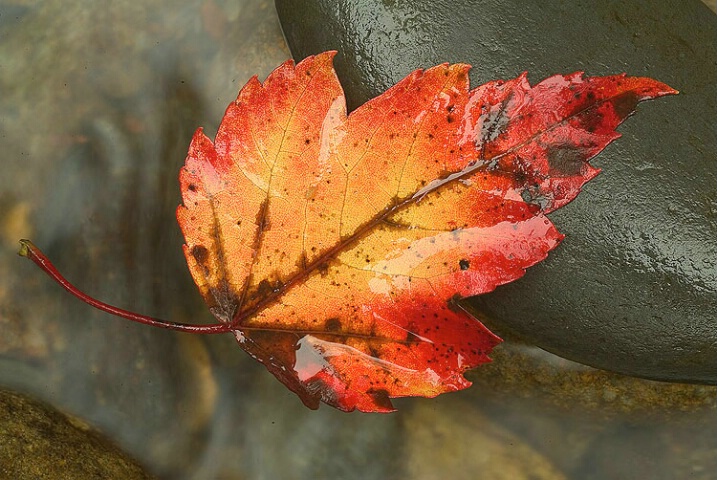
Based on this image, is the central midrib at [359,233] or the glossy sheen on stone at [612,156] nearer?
the central midrib at [359,233]

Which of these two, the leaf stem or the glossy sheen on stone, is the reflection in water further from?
the glossy sheen on stone

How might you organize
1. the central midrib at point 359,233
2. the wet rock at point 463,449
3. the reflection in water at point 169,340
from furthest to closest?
the wet rock at point 463,449, the reflection in water at point 169,340, the central midrib at point 359,233

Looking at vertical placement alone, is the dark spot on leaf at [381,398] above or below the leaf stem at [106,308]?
below

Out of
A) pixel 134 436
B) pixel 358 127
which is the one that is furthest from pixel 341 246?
pixel 134 436

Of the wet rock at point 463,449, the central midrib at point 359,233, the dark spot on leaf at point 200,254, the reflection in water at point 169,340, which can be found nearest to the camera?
the central midrib at point 359,233

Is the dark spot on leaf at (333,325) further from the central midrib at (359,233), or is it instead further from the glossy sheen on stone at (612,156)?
the glossy sheen on stone at (612,156)

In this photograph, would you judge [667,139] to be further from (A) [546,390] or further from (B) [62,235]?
(B) [62,235]

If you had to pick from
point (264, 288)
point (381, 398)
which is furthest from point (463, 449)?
point (264, 288)

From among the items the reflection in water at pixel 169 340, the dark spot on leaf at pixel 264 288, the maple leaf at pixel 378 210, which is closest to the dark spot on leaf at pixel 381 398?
the maple leaf at pixel 378 210
